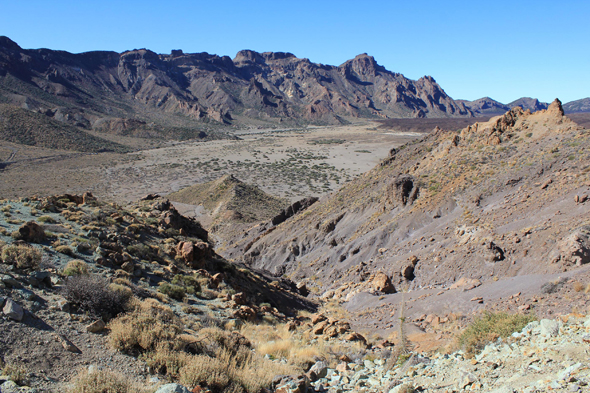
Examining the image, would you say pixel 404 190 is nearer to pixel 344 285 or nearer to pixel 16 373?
pixel 344 285

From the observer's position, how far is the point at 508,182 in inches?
669

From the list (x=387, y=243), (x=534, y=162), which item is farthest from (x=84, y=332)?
(x=534, y=162)

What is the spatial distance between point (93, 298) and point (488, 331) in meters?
8.01

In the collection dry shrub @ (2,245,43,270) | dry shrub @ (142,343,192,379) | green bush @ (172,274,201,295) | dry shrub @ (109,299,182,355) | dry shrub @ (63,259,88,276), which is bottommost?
green bush @ (172,274,201,295)

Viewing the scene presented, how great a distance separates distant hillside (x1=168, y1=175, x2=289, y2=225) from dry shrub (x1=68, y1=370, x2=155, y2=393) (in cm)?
3077

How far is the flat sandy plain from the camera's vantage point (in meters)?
58.8

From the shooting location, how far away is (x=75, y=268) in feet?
31.4

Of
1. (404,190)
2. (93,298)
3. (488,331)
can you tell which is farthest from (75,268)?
(404,190)

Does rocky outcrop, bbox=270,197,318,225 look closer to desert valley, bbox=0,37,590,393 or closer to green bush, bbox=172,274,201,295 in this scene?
desert valley, bbox=0,37,590,393

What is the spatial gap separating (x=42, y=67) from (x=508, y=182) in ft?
664

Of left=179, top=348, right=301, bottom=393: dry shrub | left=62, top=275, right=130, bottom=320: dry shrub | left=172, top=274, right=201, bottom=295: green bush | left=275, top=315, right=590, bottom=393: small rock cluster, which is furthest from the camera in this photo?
left=172, top=274, right=201, bottom=295: green bush

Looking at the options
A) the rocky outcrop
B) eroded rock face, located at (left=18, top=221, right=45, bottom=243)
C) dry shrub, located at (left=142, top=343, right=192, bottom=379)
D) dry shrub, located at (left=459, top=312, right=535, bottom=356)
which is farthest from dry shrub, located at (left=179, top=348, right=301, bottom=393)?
the rocky outcrop

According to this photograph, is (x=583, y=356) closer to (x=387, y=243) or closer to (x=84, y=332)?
(x=84, y=332)

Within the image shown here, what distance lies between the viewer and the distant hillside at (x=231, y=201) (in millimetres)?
38328
